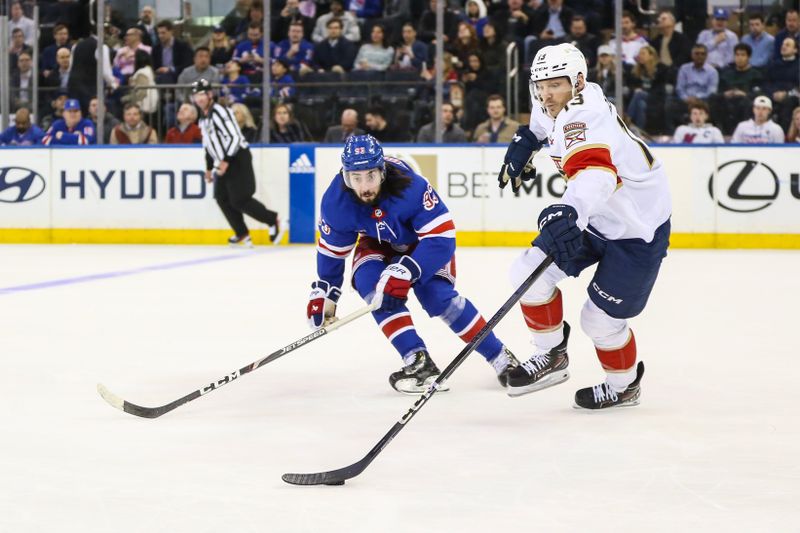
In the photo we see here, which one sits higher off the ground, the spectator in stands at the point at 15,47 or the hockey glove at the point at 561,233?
the spectator in stands at the point at 15,47

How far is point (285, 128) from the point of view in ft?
36.9

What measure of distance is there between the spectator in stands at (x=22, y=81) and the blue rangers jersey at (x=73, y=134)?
0.39 m

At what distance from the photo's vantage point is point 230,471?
282 cm

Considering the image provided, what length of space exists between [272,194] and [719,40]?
4.35m

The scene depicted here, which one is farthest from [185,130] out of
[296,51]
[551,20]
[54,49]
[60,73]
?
[551,20]

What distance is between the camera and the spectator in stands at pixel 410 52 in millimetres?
11148

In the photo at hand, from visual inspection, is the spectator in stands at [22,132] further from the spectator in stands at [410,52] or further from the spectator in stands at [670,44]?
the spectator in stands at [670,44]

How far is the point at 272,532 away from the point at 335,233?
1.86m

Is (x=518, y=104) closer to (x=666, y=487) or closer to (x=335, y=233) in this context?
(x=335, y=233)

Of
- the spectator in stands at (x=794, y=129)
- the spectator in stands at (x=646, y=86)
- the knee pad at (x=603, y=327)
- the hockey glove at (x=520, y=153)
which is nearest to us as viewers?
the knee pad at (x=603, y=327)

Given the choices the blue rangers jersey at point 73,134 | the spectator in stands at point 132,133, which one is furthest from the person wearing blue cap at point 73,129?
the spectator in stands at point 132,133

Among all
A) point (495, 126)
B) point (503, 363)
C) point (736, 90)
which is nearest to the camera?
point (503, 363)

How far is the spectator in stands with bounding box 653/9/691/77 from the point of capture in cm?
1080

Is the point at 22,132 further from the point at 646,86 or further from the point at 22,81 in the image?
the point at 646,86
